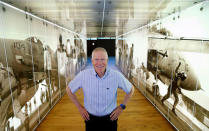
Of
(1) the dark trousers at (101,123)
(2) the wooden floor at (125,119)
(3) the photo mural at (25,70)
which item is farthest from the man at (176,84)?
(3) the photo mural at (25,70)

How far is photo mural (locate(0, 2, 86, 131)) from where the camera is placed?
8.11ft

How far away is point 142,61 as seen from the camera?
5977mm

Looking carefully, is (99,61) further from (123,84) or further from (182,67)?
(182,67)

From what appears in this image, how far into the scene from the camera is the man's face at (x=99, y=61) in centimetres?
174

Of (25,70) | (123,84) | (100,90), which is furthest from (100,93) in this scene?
(25,70)

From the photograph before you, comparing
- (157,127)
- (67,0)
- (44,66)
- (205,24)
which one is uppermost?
(67,0)

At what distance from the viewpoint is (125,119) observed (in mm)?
3912

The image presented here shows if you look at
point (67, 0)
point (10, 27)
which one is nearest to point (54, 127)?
point (10, 27)

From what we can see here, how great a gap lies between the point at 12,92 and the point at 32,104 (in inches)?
35.4

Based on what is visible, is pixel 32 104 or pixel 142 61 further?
pixel 142 61

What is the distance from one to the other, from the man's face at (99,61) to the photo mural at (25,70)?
1845 millimetres

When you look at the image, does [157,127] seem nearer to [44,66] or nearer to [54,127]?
[54,127]

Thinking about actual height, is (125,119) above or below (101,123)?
below

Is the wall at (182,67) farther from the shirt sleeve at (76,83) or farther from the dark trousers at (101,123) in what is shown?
the shirt sleeve at (76,83)
